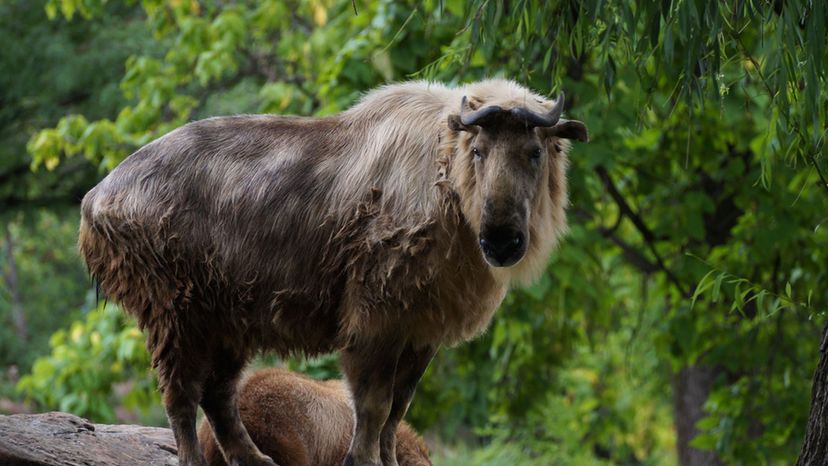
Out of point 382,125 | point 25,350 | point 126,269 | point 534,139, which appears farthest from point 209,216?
point 25,350

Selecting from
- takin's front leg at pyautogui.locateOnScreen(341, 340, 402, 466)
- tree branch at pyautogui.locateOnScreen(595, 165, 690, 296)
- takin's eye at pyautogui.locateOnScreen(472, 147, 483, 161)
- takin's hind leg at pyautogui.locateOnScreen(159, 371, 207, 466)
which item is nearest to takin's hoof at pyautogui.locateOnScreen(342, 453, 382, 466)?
takin's front leg at pyautogui.locateOnScreen(341, 340, 402, 466)

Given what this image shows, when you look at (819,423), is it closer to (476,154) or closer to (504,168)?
(504,168)

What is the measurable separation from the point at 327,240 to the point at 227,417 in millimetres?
1066

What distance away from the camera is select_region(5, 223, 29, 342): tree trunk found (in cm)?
1817

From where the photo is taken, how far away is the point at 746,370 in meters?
9.38

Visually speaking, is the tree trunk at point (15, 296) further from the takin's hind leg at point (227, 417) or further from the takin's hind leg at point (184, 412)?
the takin's hind leg at point (184, 412)

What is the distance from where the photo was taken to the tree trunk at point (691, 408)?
410 inches

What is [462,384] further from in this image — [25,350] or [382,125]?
[25,350]

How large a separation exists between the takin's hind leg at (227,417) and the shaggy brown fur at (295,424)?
7.1 inches

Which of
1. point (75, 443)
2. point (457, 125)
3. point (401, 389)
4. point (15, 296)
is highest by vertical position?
point (457, 125)

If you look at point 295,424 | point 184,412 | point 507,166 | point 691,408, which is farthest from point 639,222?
point 184,412

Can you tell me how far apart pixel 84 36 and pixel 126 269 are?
33.9 feet

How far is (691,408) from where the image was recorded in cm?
1054

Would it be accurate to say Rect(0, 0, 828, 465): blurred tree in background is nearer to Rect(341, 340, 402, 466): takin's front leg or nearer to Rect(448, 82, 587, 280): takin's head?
Rect(448, 82, 587, 280): takin's head
